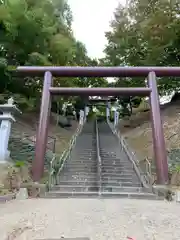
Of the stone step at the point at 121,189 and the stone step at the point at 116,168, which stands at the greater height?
the stone step at the point at 116,168

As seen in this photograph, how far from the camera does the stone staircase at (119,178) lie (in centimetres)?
766

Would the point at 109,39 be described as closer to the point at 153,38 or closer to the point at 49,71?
the point at 153,38

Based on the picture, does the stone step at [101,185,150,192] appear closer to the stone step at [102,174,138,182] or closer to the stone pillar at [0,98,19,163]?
the stone step at [102,174,138,182]

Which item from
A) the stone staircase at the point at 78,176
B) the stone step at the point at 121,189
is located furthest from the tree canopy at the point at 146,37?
the stone step at the point at 121,189

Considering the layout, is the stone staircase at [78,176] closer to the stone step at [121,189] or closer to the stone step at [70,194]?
the stone step at [70,194]

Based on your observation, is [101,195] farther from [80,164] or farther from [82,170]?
[80,164]

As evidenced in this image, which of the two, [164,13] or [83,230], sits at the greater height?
[164,13]

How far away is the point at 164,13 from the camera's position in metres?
16.3

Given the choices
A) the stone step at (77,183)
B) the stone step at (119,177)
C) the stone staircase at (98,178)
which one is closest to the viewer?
the stone staircase at (98,178)

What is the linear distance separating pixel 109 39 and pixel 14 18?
34.7 ft

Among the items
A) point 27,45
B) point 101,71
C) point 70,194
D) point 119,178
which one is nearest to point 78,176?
point 119,178

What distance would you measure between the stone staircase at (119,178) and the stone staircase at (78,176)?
1.26 ft

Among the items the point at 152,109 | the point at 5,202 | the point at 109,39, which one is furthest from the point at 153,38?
the point at 5,202

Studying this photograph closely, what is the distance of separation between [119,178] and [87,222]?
497 centimetres
